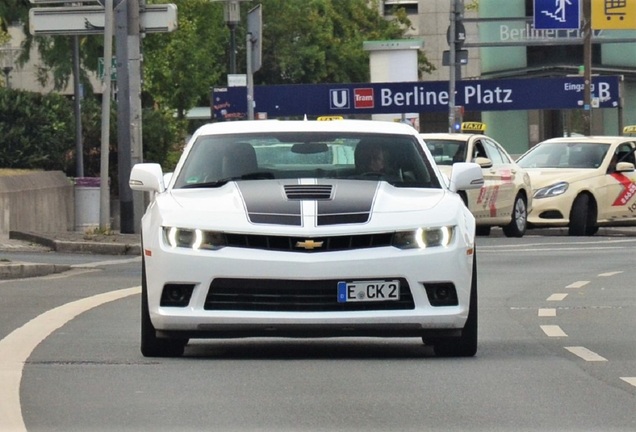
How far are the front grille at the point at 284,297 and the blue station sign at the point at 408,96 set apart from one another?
120 feet

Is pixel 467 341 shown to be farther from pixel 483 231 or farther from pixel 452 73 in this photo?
pixel 452 73

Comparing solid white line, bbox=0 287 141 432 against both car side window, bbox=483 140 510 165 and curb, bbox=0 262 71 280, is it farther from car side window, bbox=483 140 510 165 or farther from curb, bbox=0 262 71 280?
car side window, bbox=483 140 510 165

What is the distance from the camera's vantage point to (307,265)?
32.6 feet

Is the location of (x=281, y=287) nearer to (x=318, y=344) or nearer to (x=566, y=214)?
(x=318, y=344)

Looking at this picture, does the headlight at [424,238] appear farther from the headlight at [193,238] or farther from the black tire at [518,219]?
the black tire at [518,219]

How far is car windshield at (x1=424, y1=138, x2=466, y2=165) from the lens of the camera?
1101 inches

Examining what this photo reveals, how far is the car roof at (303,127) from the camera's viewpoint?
11.5 m

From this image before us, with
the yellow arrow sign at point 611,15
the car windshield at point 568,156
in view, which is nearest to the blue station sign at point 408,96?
the yellow arrow sign at point 611,15

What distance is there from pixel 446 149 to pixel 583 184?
3.00 m

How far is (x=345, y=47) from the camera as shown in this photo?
8369cm

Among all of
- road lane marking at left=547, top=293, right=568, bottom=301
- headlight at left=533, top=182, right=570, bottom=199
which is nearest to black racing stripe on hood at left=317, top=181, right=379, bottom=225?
road lane marking at left=547, top=293, right=568, bottom=301

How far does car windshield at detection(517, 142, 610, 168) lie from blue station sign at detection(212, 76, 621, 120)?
15.8m

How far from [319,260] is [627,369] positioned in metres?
1.81

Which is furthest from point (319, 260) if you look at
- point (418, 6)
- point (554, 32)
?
point (418, 6)
